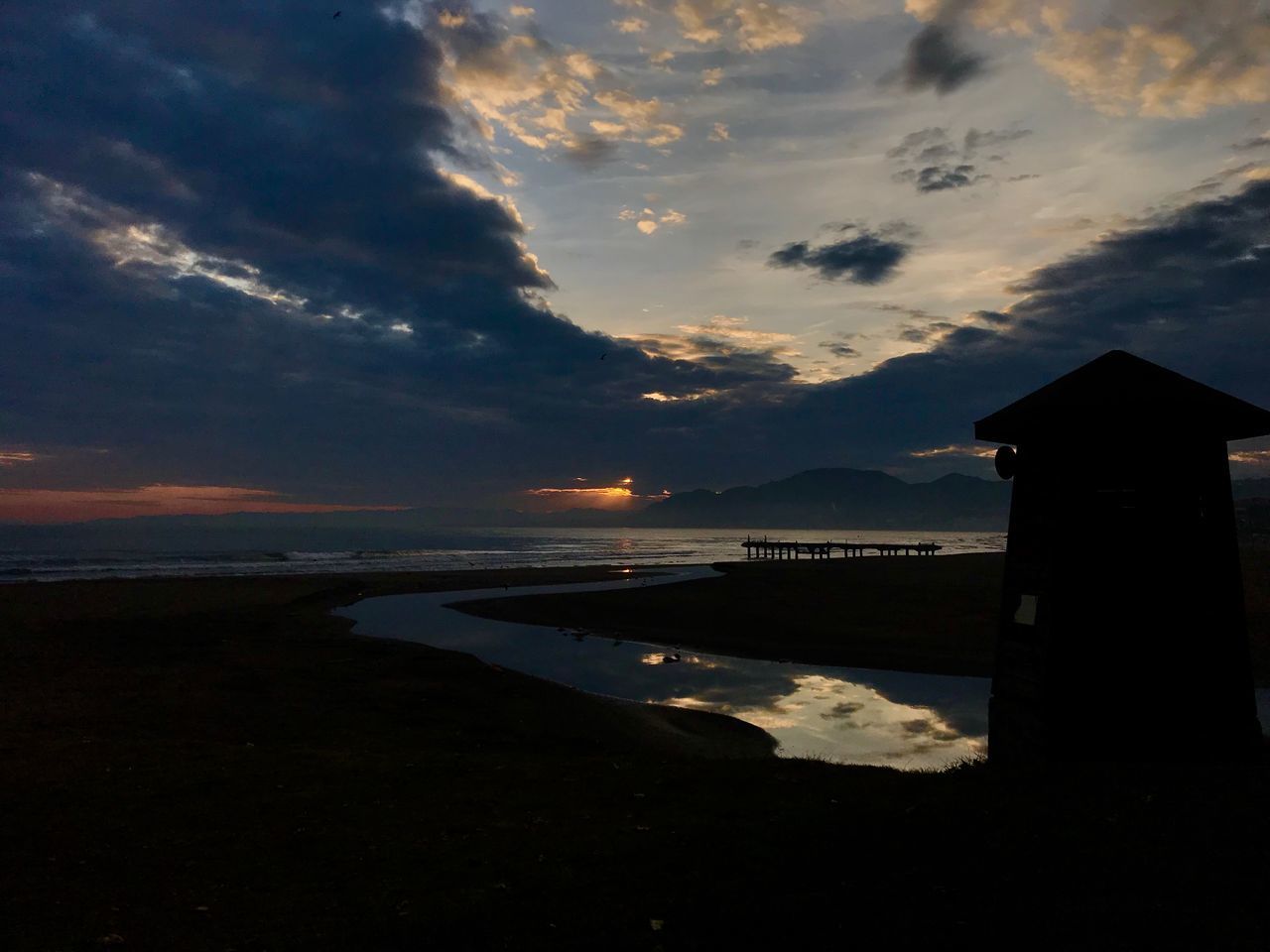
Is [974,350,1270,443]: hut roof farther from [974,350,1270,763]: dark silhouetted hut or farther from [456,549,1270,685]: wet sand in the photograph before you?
[456,549,1270,685]: wet sand

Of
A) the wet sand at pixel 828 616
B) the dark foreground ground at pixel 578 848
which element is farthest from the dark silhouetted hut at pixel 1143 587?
the wet sand at pixel 828 616

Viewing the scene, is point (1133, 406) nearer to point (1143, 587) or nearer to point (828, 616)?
point (1143, 587)

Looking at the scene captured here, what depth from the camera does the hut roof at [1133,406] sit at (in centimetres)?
831

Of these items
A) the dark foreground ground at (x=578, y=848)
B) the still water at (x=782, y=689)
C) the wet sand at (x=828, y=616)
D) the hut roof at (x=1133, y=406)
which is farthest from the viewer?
the wet sand at (x=828, y=616)

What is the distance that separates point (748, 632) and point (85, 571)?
54.9 metres

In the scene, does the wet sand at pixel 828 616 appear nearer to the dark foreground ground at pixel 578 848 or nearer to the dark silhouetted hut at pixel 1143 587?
the dark silhouetted hut at pixel 1143 587

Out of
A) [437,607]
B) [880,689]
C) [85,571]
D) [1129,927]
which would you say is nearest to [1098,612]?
[1129,927]

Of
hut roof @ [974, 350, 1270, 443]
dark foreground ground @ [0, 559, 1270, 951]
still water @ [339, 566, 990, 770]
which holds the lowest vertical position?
still water @ [339, 566, 990, 770]

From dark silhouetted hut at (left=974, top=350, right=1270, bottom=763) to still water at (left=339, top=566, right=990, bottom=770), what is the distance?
3.91 metres

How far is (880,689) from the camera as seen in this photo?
1917 cm

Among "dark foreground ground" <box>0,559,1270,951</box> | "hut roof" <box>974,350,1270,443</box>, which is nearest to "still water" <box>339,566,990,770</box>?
"dark foreground ground" <box>0,559,1270,951</box>

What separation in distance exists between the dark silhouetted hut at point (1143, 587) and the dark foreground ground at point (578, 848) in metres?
0.43

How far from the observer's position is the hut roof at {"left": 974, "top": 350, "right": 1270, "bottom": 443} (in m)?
8.31

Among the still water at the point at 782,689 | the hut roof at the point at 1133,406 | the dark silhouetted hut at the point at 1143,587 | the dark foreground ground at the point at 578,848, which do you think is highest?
the hut roof at the point at 1133,406
